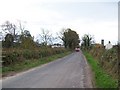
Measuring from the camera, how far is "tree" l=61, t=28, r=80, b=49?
420 ft

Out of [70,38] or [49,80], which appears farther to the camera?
[70,38]

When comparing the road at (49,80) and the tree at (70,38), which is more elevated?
the tree at (70,38)

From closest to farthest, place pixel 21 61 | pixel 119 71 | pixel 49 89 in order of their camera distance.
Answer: pixel 49 89 → pixel 119 71 → pixel 21 61

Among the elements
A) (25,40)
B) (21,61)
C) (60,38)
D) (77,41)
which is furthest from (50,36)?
(21,61)

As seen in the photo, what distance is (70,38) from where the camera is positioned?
130000 mm

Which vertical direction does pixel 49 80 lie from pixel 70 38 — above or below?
below

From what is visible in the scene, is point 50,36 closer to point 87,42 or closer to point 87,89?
point 87,42

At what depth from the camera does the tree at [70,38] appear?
128 m

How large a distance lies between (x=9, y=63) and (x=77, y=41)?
11365cm

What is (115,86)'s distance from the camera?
13.3 metres

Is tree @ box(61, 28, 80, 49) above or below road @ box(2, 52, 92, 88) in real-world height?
above

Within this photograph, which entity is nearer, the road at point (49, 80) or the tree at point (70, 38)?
the road at point (49, 80)

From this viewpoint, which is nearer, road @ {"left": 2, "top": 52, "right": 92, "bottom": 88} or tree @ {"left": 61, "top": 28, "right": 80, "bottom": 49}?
road @ {"left": 2, "top": 52, "right": 92, "bottom": 88}

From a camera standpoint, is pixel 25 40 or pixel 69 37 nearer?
pixel 25 40
